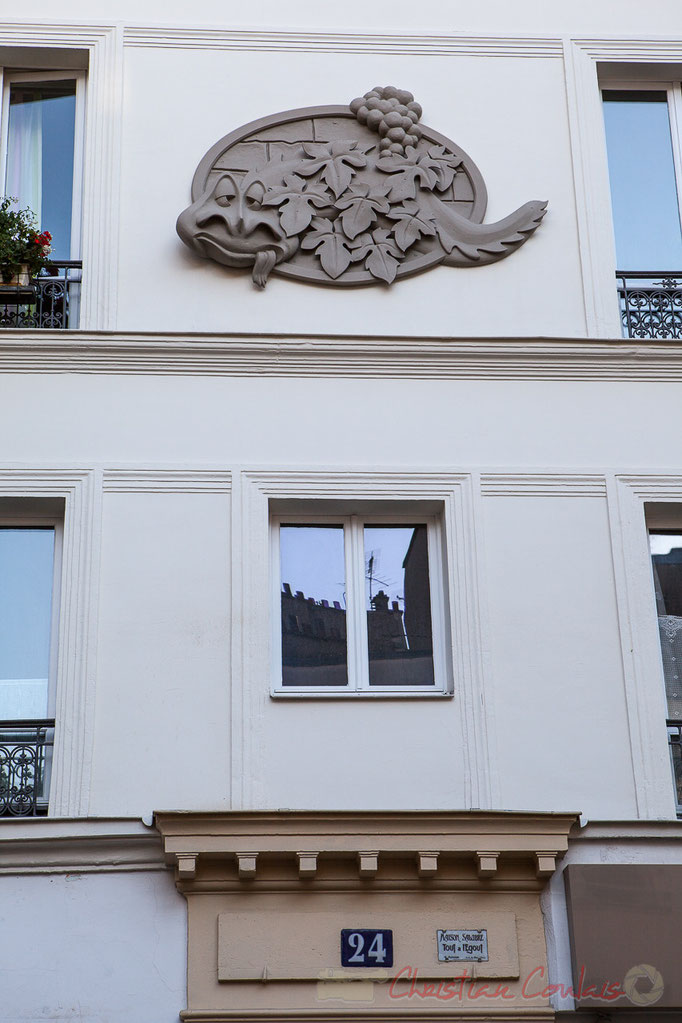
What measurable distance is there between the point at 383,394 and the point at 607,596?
2.01 meters

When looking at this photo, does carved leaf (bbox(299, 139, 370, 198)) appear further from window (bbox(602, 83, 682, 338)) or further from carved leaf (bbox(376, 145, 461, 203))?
window (bbox(602, 83, 682, 338))

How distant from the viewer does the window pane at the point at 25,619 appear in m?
9.20

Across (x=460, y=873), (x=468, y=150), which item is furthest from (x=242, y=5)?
(x=460, y=873)

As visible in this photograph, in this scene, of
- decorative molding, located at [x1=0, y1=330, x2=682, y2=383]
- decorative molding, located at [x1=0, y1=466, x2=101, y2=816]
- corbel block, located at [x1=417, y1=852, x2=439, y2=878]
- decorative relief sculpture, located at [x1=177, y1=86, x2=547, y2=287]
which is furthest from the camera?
decorative relief sculpture, located at [x1=177, y1=86, x2=547, y2=287]

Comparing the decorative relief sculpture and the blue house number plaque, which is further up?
the decorative relief sculpture

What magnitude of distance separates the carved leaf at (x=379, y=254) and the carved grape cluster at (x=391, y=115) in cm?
68

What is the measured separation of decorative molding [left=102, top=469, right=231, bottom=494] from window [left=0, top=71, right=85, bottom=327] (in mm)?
1343

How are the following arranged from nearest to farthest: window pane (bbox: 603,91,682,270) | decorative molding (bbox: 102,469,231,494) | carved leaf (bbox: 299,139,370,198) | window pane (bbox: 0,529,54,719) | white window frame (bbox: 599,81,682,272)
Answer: window pane (bbox: 0,529,54,719)
decorative molding (bbox: 102,469,231,494)
carved leaf (bbox: 299,139,370,198)
window pane (bbox: 603,91,682,270)
white window frame (bbox: 599,81,682,272)

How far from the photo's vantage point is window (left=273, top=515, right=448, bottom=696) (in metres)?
9.27

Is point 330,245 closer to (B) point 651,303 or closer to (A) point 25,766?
(B) point 651,303

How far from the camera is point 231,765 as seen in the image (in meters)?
8.80

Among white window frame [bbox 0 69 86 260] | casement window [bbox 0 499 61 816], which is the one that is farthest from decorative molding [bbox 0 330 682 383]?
casement window [bbox 0 499 61 816]

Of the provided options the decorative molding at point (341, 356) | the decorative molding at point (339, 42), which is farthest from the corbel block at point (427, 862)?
the decorative molding at point (339, 42)

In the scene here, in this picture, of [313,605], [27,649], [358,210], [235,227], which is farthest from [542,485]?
[27,649]
